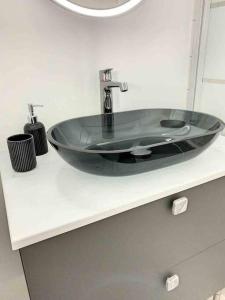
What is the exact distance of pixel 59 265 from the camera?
48cm

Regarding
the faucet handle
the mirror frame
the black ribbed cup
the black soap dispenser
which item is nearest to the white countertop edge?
Result: the black ribbed cup

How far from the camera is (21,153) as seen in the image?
24.5 inches

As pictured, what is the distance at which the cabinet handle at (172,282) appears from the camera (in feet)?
2.20

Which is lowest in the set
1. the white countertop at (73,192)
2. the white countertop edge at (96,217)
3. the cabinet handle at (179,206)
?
the cabinet handle at (179,206)

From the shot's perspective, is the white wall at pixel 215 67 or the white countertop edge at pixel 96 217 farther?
Answer: the white wall at pixel 215 67

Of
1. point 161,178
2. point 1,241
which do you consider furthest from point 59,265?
point 1,241

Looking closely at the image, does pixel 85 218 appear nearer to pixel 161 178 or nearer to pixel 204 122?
pixel 161 178

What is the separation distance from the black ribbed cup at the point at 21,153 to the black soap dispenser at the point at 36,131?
7 cm

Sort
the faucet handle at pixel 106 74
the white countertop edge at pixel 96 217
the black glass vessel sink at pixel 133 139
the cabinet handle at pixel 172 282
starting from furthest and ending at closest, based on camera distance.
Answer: the faucet handle at pixel 106 74 → the cabinet handle at pixel 172 282 → the black glass vessel sink at pixel 133 139 → the white countertop edge at pixel 96 217

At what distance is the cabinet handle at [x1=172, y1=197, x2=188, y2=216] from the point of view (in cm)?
57

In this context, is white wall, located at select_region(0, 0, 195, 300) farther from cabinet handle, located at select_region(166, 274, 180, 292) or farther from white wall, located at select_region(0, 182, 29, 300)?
cabinet handle, located at select_region(166, 274, 180, 292)

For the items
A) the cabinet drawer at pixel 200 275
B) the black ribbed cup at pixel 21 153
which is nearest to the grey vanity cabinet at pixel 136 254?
the cabinet drawer at pixel 200 275

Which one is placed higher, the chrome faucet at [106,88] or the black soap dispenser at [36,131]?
the chrome faucet at [106,88]

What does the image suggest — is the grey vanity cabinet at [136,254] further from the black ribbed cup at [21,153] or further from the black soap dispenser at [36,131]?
the black soap dispenser at [36,131]
